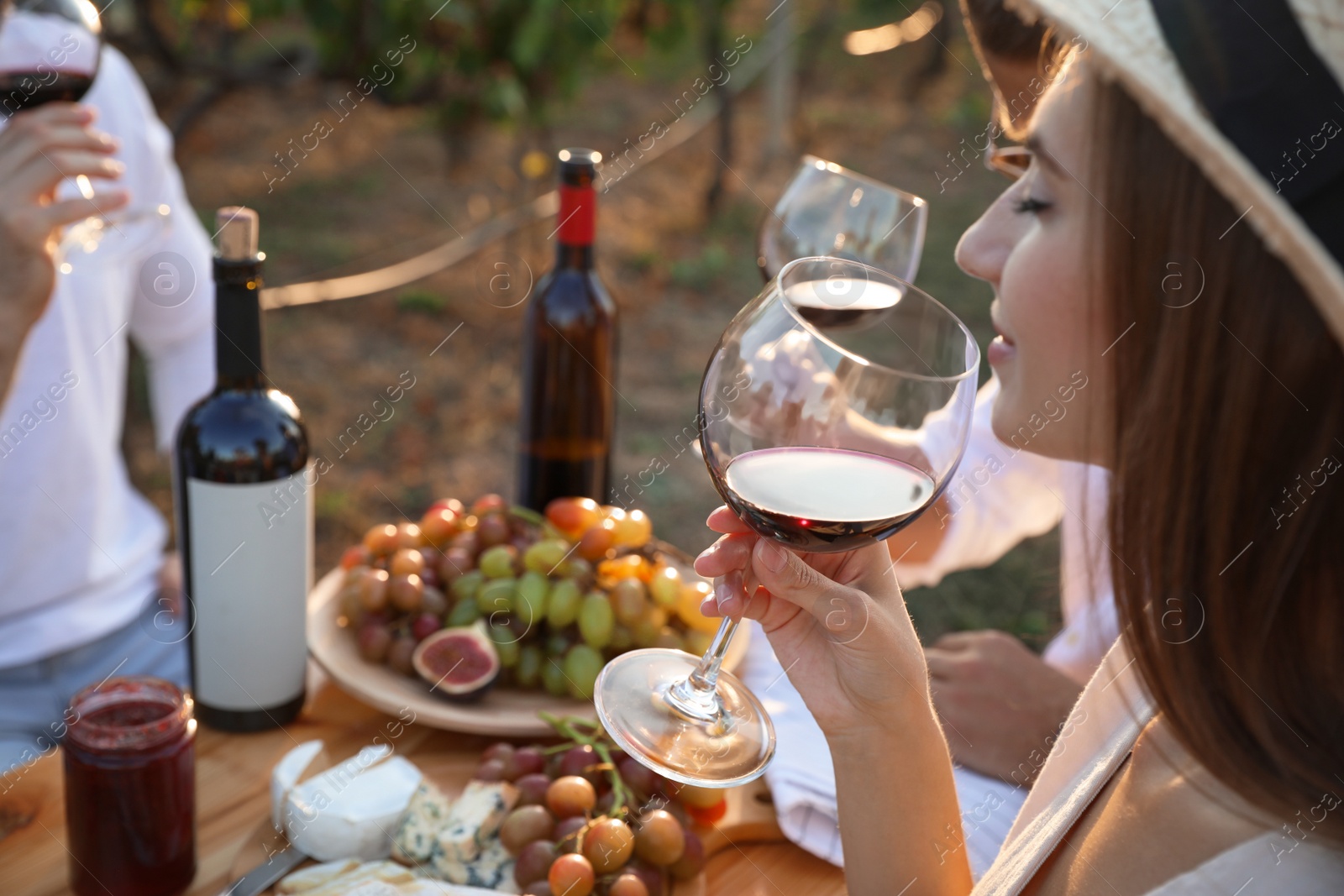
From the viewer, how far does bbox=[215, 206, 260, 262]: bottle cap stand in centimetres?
112

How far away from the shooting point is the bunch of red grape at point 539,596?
1296 mm

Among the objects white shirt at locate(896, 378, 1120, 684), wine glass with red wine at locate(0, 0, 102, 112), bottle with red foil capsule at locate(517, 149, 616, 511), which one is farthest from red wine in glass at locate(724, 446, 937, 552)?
wine glass with red wine at locate(0, 0, 102, 112)

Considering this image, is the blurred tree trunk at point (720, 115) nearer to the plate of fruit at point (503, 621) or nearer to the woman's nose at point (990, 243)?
the plate of fruit at point (503, 621)

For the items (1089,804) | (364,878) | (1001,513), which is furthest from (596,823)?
(1001,513)

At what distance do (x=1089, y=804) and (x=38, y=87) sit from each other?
5.49 feet

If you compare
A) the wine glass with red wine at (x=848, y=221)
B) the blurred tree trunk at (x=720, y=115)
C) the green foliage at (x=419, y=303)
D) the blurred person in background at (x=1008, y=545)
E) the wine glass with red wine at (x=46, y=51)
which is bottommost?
the green foliage at (x=419, y=303)

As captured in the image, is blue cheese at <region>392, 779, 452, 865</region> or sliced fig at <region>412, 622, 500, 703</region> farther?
sliced fig at <region>412, 622, 500, 703</region>

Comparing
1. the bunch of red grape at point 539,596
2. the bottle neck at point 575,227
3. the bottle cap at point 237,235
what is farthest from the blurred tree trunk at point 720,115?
the bottle cap at point 237,235

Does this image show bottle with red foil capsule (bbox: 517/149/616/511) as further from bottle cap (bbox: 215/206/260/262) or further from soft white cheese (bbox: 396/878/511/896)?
soft white cheese (bbox: 396/878/511/896)

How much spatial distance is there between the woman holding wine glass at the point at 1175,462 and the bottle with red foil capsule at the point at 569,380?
23.5 inches

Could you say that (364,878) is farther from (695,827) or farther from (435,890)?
(695,827)

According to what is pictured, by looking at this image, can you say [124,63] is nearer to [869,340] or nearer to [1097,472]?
[1097,472]

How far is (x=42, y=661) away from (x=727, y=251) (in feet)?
16.8

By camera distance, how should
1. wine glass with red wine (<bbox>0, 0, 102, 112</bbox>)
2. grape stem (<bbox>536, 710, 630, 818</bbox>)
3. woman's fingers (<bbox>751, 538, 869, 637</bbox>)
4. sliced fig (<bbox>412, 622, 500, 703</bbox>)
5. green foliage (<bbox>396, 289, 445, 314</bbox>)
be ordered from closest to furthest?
woman's fingers (<bbox>751, 538, 869, 637</bbox>) → grape stem (<bbox>536, 710, 630, 818</bbox>) → sliced fig (<bbox>412, 622, 500, 703</bbox>) → wine glass with red wine (<bbox>0, 0, 102, 112</bbox>) → green foliage (<bbox>396, 289, 445, 314</bbox>)
